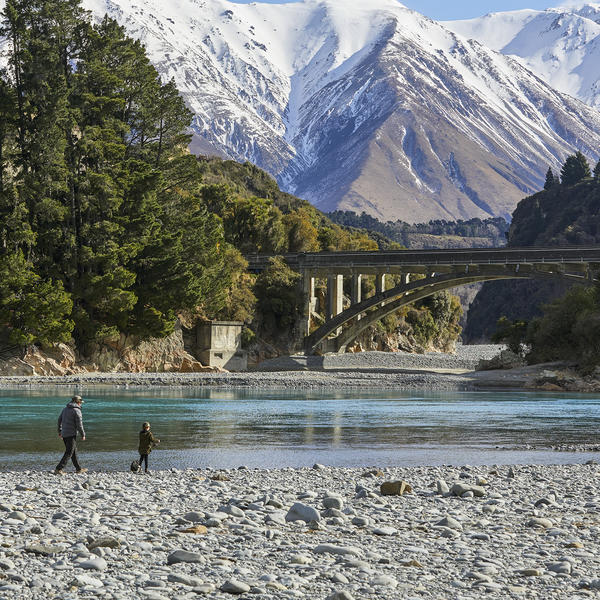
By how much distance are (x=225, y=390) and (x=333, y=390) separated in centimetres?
681

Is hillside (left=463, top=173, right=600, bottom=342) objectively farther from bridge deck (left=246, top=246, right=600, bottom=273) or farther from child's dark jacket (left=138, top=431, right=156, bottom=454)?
child's dark jacket (left=138, top=431, right=156, bottom=454)

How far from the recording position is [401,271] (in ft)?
245

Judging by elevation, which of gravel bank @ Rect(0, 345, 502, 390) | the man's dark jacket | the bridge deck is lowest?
gravel bank @ Rect(0, 345, 502, 390)

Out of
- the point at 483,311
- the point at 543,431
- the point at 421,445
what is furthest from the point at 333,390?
the point at 483,311

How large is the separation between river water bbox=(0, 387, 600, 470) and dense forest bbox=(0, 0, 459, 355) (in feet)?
25.1

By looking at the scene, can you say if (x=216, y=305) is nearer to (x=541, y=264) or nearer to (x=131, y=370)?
(x=131, y=370)

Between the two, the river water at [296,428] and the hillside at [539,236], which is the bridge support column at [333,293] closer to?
the river water at [296,428]

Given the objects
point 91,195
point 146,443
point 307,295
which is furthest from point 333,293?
point 146,443

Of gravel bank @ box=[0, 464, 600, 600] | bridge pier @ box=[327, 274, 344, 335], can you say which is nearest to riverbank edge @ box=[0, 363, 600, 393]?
bridge pier @ box=[327, 274, 344, 335]

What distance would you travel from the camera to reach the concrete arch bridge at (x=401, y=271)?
67.5 metres

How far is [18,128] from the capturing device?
182 feet

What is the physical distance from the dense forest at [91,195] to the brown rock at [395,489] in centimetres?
3970

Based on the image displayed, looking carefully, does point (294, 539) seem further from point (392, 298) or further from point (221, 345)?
point (392, 298)

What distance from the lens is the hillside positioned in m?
152
